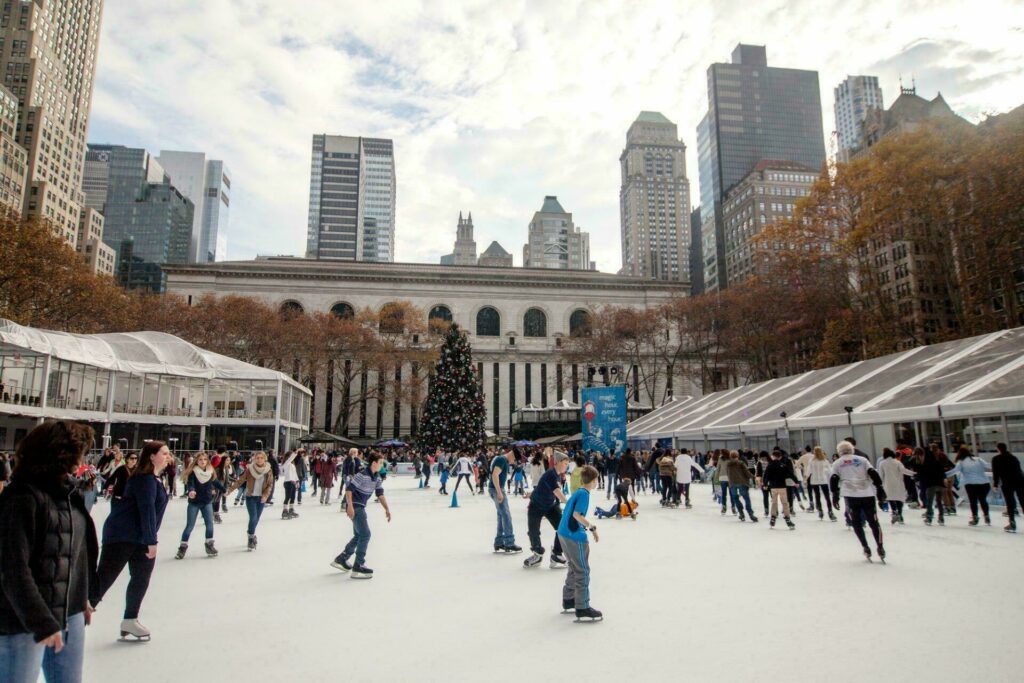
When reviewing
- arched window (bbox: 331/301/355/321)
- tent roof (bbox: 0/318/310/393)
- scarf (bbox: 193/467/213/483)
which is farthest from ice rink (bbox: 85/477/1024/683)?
arched window (bbox: 331/301/355/321)

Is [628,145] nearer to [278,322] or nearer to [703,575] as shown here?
[278,322]

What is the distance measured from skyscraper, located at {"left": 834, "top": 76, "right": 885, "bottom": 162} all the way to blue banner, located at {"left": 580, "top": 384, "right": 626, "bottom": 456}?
178m

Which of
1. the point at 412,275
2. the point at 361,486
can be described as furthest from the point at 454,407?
the point at 412,275

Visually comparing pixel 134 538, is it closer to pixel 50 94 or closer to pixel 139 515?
pixel 139 515

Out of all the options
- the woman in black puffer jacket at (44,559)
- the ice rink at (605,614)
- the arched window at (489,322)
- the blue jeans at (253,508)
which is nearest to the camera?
the woman in black puffer jacket at (44,559)

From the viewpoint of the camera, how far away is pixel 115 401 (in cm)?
3353

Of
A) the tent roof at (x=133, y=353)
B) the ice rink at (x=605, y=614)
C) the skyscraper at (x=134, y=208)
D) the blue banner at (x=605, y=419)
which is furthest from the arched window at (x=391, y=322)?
the skyscraper at (x=134, y=208)

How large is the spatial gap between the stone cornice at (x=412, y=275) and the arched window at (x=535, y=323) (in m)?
3.08

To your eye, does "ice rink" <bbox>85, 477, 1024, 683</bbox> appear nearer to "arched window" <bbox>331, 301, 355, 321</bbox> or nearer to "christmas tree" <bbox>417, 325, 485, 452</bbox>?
"christmas tree" <bbox>417, 325, 485, 452</bbox>

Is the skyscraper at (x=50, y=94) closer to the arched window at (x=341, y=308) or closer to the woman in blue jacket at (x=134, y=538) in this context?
the arched window at (x=341, y=308)

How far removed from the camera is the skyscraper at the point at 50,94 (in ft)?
266

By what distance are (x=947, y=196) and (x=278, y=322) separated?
145 feet

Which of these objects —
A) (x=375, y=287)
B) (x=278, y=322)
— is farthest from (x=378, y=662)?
(x=375, y=287)

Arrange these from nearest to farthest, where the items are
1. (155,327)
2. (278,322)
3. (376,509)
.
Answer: (376,509) → (155,327) → (278,322)
